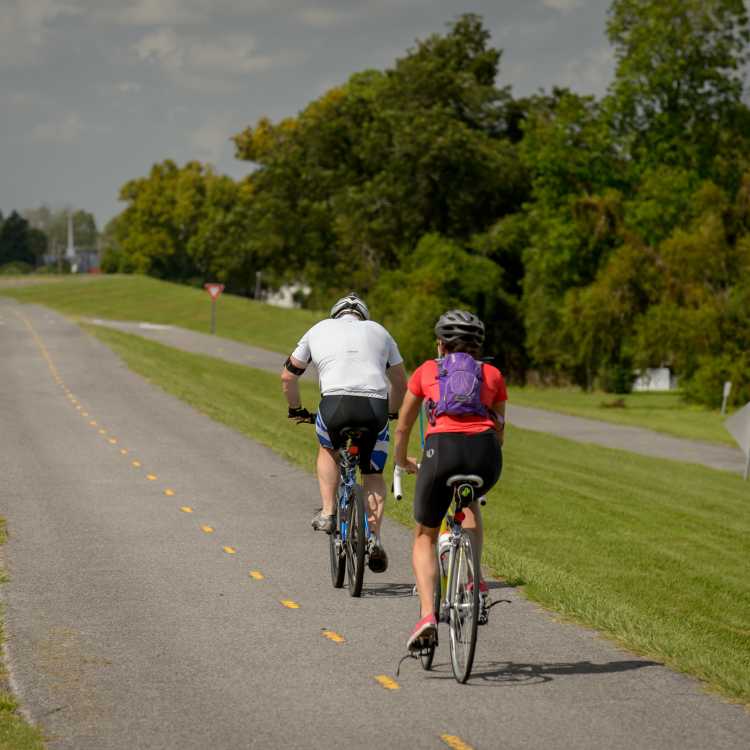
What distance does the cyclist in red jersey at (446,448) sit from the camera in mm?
6500

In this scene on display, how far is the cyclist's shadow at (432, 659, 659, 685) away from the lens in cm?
666

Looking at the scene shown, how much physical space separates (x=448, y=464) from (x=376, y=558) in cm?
210

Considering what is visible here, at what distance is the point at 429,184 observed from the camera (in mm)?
59562

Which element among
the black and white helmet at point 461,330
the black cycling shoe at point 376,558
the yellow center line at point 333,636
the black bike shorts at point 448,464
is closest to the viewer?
the black bike shorts at point 448,464

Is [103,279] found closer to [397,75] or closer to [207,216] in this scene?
[207,216]

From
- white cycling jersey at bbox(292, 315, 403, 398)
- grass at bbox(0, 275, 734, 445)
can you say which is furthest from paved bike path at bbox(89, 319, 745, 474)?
white cycling jersey at bbox(292, 315, 403, 398)

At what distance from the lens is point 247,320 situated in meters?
76.9

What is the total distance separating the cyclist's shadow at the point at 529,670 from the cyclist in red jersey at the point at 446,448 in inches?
16.6

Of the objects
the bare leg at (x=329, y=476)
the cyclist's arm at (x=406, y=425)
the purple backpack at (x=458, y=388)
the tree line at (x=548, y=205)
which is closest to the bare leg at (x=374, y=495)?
Result: the bare leg at (x=329, y=476)

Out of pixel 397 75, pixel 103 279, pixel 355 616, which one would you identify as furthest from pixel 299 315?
Answer: pixel 355 616

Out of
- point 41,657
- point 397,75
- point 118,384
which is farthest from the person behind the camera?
point 397,75

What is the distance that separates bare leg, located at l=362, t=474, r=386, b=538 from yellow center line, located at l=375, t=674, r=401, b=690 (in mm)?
2077

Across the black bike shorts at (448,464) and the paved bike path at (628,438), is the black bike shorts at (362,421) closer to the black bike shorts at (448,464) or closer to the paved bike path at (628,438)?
the black bike shorts at (448,464)

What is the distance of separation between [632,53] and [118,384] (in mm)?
32730
